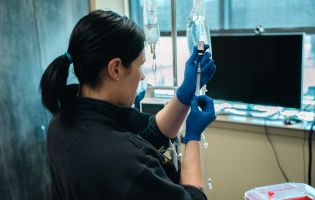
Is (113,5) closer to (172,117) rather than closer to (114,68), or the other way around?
(172,117)

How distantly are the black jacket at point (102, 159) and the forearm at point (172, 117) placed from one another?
1.22 feet

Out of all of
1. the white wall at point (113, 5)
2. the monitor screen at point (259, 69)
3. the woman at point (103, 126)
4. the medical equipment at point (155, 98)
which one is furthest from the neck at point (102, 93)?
the white wall at point (113, 5)

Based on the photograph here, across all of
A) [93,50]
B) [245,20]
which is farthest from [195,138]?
[245,20]

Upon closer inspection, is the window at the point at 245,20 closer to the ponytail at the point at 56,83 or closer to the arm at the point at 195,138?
the arm at the point at 195,138

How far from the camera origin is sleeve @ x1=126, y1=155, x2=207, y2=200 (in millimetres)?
930

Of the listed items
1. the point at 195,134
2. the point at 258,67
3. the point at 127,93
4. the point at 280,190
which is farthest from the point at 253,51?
the point at 127,93

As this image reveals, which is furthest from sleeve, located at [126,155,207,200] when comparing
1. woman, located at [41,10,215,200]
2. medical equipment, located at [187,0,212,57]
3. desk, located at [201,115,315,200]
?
desk, located at [201,115,315,200]

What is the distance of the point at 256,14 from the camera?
2445 mm

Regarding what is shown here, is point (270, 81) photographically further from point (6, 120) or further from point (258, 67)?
point (6, 120)

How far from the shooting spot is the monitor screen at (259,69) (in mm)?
2061

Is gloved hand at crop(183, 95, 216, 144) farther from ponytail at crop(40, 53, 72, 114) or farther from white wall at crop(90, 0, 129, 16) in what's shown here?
white wall at crop(90, 0, 129, 16)

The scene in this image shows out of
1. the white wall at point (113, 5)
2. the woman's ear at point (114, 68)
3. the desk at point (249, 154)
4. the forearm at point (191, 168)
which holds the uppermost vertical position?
the white wall at point (113, 5)

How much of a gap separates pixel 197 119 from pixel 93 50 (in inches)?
17.3

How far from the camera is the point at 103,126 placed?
102cm
